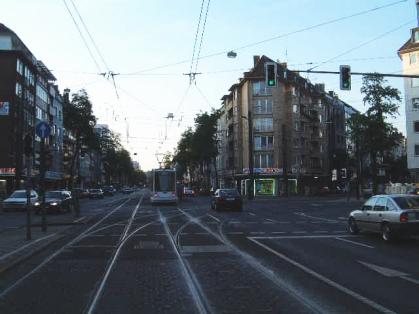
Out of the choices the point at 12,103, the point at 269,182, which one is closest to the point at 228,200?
the point at 12,103

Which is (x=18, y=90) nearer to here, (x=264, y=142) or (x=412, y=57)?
(x=264, y=142)

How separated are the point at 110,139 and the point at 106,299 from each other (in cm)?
11677

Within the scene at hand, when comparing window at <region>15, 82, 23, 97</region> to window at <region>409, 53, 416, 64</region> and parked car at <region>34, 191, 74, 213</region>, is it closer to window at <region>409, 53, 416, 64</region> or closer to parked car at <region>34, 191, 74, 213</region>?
parked car at <region>34, 191, 74, 213</region>

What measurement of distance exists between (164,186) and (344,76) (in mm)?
27637

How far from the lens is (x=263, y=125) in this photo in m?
90.4

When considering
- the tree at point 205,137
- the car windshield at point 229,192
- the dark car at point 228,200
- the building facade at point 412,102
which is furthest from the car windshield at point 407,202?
the tree at point 205,137

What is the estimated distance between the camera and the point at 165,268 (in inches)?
480

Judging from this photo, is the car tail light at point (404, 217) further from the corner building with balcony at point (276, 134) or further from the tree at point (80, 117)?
the tree at point (80, 117)

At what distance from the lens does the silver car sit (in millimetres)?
17031

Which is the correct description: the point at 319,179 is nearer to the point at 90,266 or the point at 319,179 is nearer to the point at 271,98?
the point at 271,98

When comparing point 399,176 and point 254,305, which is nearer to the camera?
point 254,305

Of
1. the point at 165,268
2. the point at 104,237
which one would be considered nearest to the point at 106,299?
the point at 165,268

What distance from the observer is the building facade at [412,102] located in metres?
69.2

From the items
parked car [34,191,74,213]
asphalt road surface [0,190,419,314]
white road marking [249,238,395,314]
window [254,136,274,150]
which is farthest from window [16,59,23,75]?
white road marking [249,238,395,314]
